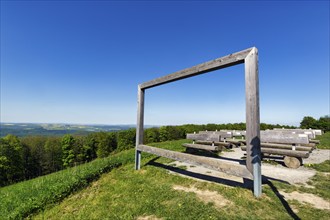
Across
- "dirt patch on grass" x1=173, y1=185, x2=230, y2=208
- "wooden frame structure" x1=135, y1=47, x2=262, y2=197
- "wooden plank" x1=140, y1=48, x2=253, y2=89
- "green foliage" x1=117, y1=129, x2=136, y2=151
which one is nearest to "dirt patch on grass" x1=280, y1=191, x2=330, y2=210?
"wooden frame structure" x1=135, y1=47, x2=262, y2=197

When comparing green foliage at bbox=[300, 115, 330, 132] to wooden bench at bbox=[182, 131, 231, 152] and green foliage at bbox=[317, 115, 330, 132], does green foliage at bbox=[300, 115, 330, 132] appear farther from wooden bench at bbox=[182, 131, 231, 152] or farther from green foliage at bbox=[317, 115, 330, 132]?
wooden bench at bbox=[182, 131, 231, 152]

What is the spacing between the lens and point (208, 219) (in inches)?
111

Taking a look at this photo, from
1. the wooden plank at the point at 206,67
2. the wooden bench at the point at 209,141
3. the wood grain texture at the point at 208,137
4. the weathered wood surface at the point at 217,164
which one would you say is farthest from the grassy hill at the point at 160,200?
the wood grain texture at the point at 208,137

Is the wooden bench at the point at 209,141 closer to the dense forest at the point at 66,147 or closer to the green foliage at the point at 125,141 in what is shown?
the dense forest at the point at 66,147

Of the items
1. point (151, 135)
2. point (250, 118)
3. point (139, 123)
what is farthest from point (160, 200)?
point (151, 135)

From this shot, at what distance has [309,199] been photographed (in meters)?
3.41

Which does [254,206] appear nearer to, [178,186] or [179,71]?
[178,186]

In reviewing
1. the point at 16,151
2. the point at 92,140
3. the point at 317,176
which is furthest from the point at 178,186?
the point at 92,140

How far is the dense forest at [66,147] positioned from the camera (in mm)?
24903

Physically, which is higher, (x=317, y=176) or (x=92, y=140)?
(x=317, y=176)

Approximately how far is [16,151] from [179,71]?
105 feet

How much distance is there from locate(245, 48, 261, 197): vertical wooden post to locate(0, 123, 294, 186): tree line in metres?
21.4

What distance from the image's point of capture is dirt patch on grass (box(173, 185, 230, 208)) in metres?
3.34

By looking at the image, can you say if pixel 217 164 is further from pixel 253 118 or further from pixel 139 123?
pixel 139 123
